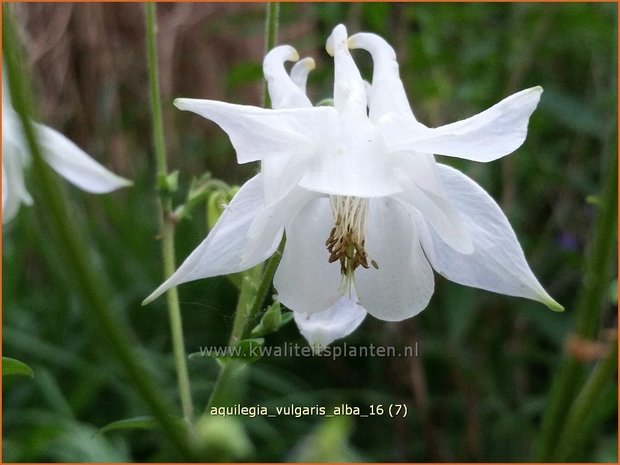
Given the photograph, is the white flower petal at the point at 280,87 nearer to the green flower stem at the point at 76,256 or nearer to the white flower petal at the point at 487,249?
the white flower petal at the point at 487,249

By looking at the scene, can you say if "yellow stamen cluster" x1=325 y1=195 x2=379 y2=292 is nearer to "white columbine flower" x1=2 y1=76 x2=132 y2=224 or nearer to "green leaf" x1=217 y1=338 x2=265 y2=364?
"green leaf" x1=217 y1=338 x2=265 y2=364

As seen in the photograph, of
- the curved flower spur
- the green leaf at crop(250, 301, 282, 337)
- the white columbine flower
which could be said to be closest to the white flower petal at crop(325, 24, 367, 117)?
the curved flower spur

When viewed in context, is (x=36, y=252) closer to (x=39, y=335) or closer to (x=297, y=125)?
(x=39, y=335)

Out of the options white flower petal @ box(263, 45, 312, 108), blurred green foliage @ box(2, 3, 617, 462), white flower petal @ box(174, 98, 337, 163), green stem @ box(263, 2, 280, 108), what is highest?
green stem @ box(263, 2, 280, 108)

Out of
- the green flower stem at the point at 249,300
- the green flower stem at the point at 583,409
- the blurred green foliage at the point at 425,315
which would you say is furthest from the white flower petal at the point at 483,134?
the blurred green foliage at the point at 425,315

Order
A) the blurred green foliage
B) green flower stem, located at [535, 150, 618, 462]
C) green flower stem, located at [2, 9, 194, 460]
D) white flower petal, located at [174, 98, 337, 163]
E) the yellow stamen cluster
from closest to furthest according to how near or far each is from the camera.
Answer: green flower stem, located at [2, 9, 194, 460] → green flower stem, located at [535, 150, 618, 462] → white flower petal, located at [174, 98, 337, 163] → the yellow stamen cluster → the blurred green foliage

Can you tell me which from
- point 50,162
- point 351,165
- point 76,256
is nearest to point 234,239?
point 351,165

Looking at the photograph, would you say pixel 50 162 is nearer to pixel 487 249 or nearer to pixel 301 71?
pixel 301 71

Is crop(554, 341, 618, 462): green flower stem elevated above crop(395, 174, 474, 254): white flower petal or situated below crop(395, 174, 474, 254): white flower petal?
below
